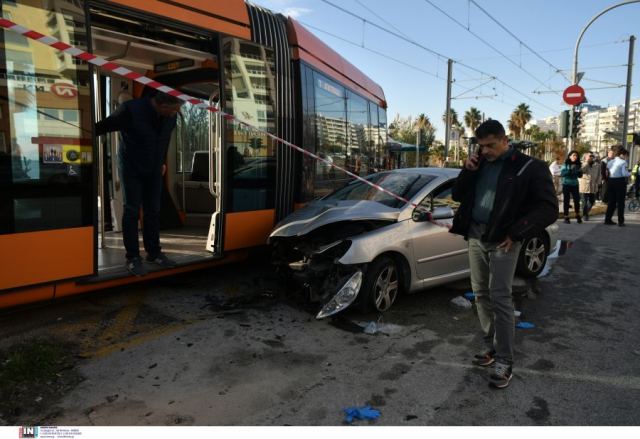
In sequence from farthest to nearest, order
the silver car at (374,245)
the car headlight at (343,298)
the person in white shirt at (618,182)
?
the person in white shirt at (618,182) → the silver car at (374,245) → the car headlight at (343,298)

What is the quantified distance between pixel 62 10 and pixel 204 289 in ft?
10.1

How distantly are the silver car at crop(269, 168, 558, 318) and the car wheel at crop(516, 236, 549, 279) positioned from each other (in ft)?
3.12

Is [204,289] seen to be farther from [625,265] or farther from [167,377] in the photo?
[625,265]

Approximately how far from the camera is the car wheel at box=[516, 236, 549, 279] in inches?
240

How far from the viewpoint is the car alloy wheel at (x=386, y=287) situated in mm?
4840

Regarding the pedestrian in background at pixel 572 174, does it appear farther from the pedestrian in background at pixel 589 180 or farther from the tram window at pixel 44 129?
the tram window at pixel 44 129

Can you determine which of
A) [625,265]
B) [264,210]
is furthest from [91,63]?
[625,265]

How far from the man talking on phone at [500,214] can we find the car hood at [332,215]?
1.41m

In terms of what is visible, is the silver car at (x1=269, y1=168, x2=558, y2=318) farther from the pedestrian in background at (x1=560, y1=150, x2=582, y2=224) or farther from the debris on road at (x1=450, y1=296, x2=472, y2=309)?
the pedestrian in background at (x1=560, y1=150, x2=582, y2=224)

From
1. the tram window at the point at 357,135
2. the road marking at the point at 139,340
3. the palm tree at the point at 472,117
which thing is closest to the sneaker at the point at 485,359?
the road marking at the point at 139,340

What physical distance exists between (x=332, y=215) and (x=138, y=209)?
2.00 m

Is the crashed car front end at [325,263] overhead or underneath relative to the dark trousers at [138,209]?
underneath

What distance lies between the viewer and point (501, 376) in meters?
3.43

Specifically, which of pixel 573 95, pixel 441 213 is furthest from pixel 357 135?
pixel 573 95
